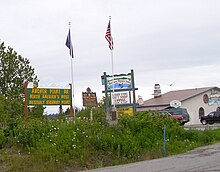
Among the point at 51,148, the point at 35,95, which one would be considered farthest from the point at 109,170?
the point at 35,95

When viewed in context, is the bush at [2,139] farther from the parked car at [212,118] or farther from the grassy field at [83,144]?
the parked car at [212,118]

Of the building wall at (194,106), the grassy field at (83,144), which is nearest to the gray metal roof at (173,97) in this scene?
the building wall at (194,106)

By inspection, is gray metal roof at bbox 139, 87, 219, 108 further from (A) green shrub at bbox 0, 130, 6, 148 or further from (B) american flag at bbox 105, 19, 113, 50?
(A) green shrub at bbox 0, 130, 6, 148

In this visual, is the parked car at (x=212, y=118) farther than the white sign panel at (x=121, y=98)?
Yes

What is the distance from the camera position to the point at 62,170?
52.4 feet

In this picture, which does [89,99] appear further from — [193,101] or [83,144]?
[193,101]

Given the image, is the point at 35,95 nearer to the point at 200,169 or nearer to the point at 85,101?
the point at 85,101

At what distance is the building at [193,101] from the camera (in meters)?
59.3

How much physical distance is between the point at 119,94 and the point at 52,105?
7.73 m

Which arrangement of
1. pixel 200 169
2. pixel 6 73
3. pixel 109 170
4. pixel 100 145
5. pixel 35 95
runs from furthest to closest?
pixel 6 73, pixel 35 95, pixel 100 145, pixel 109 170, pixel 200 169

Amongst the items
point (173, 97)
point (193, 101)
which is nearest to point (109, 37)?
point (193, 101)

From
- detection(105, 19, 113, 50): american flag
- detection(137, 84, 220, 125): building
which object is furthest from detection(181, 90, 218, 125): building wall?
detection(105, 19, 113, 50): american flag

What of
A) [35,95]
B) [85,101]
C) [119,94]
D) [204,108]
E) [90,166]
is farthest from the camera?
[204,108]

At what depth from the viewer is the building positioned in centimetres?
5928
